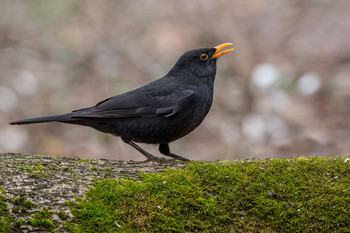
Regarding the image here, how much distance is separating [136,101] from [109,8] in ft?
20.1

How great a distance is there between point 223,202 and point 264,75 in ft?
20.8

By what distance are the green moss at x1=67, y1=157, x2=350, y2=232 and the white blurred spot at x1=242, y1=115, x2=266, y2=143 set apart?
17.3 feet

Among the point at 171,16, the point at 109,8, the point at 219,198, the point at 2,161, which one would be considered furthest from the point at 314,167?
the point at 171,16

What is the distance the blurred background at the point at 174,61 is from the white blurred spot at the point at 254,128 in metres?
0.02

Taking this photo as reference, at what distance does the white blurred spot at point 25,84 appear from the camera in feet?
29.9

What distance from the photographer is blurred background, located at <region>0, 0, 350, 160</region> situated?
827cm

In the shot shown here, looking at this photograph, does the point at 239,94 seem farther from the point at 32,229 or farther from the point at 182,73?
the point at 32,229

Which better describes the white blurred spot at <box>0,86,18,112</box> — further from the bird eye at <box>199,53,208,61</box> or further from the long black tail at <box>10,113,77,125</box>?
the bird eye at <box>199,53,208,61</box>

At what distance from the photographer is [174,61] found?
9.91 m

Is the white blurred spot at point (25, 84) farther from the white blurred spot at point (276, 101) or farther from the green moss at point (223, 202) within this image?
the green moss at point (223, 202)

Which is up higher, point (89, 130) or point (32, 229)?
point (89, 130)

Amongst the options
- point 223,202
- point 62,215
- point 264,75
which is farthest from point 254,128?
point 62,215

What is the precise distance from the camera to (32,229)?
2449mm

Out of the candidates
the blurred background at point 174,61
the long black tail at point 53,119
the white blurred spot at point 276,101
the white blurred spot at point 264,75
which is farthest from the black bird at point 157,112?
the white blurred spot at point 264,75
